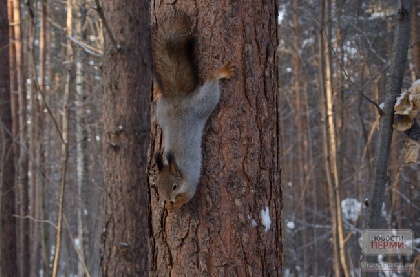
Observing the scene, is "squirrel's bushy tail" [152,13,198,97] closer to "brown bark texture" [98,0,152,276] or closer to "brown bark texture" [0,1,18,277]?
"brown bark texture" [98,0,152,276]

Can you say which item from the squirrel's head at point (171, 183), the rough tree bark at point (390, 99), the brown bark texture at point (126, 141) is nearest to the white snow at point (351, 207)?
the brown bark texture at point (126, 141)

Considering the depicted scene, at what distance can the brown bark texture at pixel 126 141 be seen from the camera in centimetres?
406

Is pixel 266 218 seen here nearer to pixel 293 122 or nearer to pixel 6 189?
pixel 6 189

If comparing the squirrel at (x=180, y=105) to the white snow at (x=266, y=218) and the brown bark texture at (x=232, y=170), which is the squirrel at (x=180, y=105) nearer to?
the brown bark texture at (x=232, y=170)

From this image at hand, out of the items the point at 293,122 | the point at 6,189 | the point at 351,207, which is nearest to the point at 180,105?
the point at 6,189

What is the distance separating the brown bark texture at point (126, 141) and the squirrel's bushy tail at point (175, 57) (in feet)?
6.33

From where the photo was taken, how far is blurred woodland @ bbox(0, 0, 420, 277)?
4.83 meters

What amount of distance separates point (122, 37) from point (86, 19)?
277cm

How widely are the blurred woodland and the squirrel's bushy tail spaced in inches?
37.6

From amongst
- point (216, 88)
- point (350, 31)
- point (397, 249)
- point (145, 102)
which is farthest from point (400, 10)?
point (350, 31)

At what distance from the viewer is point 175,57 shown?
2098 millimetres

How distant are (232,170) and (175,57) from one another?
50 centimetres
